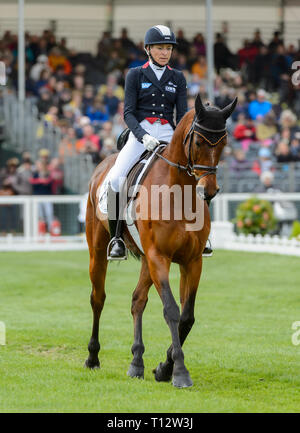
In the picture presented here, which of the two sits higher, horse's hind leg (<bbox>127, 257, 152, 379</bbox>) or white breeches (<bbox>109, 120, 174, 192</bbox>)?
white breeches (<bbox>109, 120, 174, 192</bbox>)

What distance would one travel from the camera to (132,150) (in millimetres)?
7938

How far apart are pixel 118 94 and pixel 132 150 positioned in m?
17.7

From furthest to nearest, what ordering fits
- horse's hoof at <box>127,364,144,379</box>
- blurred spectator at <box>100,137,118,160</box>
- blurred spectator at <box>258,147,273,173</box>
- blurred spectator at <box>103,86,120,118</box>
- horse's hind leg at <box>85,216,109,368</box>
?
blurred spectator at <box>103,86,120,118</box> → blurred spectator at <box>258,147,273,173</box> → blurred spectator at <box>100,137,118,160</box> → horse's hind leg at <box>85,216,109,368</box> → horse's hoof at <box>127,364,144,379</box>

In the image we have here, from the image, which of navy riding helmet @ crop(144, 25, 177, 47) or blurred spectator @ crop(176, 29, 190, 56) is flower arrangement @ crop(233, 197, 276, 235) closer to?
blurred spectator @ crop(176, 29, 190, 56)

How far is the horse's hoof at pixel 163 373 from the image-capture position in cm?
718

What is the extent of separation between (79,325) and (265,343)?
2352 millimetres

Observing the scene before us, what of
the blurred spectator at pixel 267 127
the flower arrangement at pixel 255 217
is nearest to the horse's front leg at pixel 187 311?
the flower arrangement at pixel 255 217

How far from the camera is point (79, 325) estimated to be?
402 inches

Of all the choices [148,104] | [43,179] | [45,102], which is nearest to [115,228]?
[148,104]

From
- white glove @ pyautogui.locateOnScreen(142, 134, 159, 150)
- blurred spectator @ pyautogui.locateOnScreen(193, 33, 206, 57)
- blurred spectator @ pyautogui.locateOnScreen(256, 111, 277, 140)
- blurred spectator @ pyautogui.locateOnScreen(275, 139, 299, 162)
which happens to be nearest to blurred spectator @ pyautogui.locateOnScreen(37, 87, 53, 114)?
blurred spectator @ pyautogui.locateOnScreen(256, 111, 277, 140)

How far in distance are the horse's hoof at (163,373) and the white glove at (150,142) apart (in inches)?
70.6

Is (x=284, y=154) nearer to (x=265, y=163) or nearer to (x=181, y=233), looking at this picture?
(x=265, y=163)

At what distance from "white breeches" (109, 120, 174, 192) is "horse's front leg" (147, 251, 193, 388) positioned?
1125 mm

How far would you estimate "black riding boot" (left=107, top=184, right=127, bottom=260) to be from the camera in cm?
795
